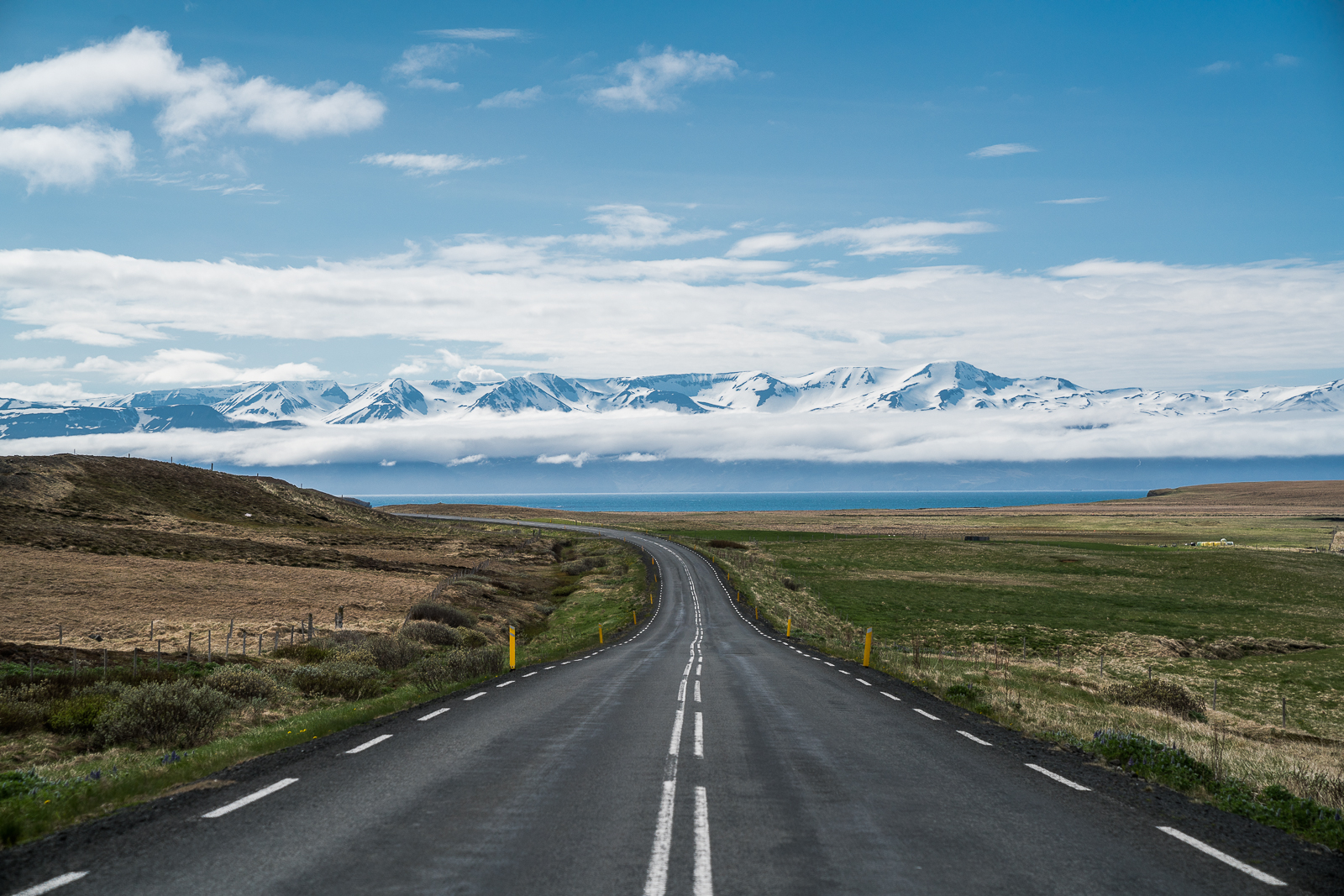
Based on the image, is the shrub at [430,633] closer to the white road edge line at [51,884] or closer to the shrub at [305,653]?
the shrub at [305,653]

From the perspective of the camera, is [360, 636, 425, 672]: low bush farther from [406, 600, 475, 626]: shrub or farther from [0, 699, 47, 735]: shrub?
[406, 600, 475, 626]: shrub

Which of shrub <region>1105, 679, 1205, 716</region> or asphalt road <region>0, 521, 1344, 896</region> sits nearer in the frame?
asphalt road <region>0, 521, 1344, 896</region>

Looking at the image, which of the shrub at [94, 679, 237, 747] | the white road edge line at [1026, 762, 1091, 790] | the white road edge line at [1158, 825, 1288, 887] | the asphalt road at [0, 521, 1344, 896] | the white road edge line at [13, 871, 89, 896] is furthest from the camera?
the shrub at [94, 679, 237, 747]

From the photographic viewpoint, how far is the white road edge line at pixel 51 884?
244 inches

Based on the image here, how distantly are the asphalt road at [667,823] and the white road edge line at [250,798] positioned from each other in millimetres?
32

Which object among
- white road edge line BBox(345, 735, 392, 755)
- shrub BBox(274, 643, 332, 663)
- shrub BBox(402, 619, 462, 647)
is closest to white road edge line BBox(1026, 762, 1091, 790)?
white road edge line BBox(345, 735, 392, 755)

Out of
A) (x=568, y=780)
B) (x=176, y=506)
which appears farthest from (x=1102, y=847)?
(x=176, y=506)

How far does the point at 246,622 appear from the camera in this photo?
3419 cm

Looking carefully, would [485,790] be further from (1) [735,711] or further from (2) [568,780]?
(1) [735,711]

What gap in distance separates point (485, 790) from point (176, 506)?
102090mm

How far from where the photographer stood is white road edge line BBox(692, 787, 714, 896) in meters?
6.53

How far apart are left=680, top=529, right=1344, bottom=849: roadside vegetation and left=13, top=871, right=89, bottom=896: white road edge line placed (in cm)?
1244

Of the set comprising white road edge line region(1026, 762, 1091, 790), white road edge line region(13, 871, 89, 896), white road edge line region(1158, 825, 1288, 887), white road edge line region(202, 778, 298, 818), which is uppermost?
white road edge line region(13, 871, 89, 896)

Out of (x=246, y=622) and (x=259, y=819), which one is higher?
(x=259, y=819)
